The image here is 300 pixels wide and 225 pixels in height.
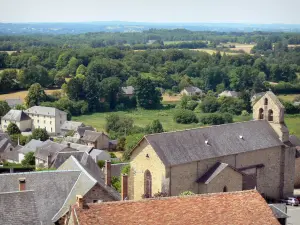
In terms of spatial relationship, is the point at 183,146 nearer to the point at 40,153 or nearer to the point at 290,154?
the point at 290,154

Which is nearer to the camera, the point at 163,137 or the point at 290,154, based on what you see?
the point at 163,137

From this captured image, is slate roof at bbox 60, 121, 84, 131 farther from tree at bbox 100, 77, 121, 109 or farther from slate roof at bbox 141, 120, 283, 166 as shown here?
slate roof at bbox 141, 120, 283, 166

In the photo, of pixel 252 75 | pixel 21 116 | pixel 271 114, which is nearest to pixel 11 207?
pixel 271 114

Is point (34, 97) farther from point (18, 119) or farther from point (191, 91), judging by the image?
point (191, 91)

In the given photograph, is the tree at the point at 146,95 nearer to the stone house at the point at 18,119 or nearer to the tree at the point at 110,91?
the tree at the point at 110,91

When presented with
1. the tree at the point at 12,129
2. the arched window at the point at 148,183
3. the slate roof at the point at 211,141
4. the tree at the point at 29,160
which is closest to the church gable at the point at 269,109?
the slate roof at the point at 211,141
